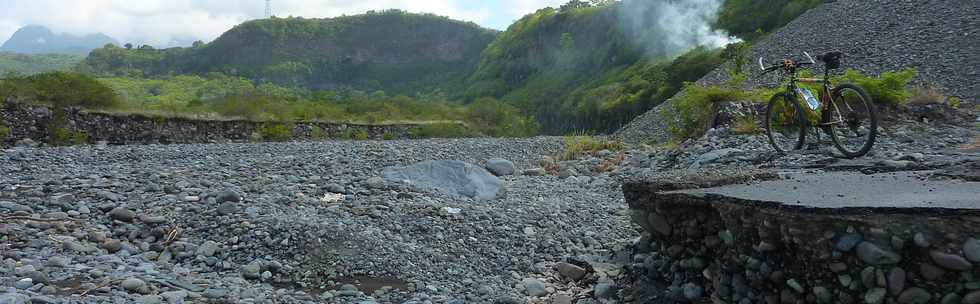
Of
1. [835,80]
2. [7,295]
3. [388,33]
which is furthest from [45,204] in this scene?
[388,33]

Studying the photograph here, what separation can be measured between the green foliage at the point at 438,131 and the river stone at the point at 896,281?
24193 millimetres

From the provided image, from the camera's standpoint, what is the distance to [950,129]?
8719 mm

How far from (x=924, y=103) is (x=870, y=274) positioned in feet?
28.3

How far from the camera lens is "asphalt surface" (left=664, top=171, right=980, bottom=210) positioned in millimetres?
2795

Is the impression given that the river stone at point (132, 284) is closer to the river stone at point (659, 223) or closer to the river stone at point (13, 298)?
→ the river stone at point (13, 298)

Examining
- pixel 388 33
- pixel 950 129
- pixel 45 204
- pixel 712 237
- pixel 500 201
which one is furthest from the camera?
pixel 388 33

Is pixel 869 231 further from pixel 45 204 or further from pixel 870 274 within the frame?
pixel 45 204

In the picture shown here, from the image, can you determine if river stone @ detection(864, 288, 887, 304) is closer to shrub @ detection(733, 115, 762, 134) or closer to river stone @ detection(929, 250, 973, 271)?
river stone @ detection(929, 250, 973, 271)

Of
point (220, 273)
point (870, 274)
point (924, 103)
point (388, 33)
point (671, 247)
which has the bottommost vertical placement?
point (220, 273)

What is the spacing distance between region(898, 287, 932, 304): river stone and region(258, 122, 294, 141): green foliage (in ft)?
64.3

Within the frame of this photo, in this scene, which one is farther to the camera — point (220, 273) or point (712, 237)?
point (220, 273)

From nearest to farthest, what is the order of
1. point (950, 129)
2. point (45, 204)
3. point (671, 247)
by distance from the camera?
point (671, 247)
point (45, 204)
point (950, 129)

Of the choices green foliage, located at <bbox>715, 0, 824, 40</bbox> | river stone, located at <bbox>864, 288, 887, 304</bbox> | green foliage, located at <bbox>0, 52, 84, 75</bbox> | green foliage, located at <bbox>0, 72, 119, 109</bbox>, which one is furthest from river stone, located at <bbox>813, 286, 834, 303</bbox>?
green foliage, located at <bbox>0, 52, 84, 75</bbox>

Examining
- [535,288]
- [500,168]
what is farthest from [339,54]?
[535,288]
